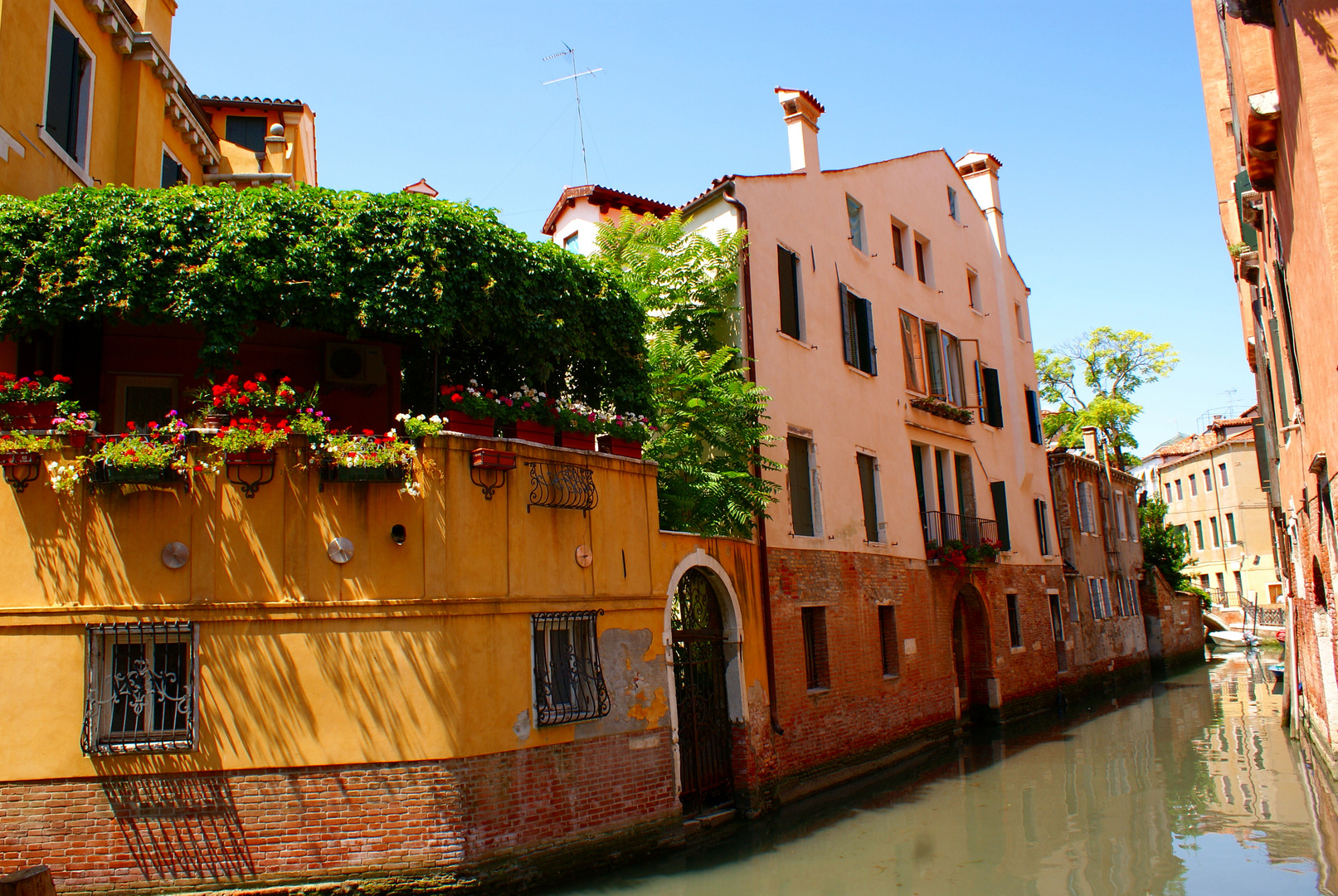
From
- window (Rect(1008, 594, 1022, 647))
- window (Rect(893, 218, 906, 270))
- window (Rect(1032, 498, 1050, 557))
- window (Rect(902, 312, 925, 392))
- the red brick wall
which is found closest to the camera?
the red brick wall

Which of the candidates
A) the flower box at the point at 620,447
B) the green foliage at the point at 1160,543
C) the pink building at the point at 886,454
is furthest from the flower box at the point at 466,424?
the green foliage at the point at 1160,543

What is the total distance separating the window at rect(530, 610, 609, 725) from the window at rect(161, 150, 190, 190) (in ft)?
26.9

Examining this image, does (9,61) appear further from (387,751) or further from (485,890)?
(485,890)

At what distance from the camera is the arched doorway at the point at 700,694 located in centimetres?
1055

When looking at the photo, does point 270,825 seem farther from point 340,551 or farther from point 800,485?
point 800,485

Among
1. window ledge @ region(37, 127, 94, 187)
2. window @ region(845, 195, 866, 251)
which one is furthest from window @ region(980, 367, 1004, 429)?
window ledge @ region(37, 127, 94, 187)

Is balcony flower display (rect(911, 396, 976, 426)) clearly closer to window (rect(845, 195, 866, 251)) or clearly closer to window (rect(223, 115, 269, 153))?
window (rect(845, 195, 866, 251))

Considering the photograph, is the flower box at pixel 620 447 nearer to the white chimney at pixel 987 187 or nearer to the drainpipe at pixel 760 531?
the drainpipe at pixel 760 531

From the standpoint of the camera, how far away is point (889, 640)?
50.6ft

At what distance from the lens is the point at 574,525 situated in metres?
9.41

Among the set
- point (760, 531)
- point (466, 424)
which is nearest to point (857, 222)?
point (760, 531)

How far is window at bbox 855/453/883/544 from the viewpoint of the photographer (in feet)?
50.8

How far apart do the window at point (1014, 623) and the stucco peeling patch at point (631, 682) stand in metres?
12.4

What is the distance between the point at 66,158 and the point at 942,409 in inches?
554
